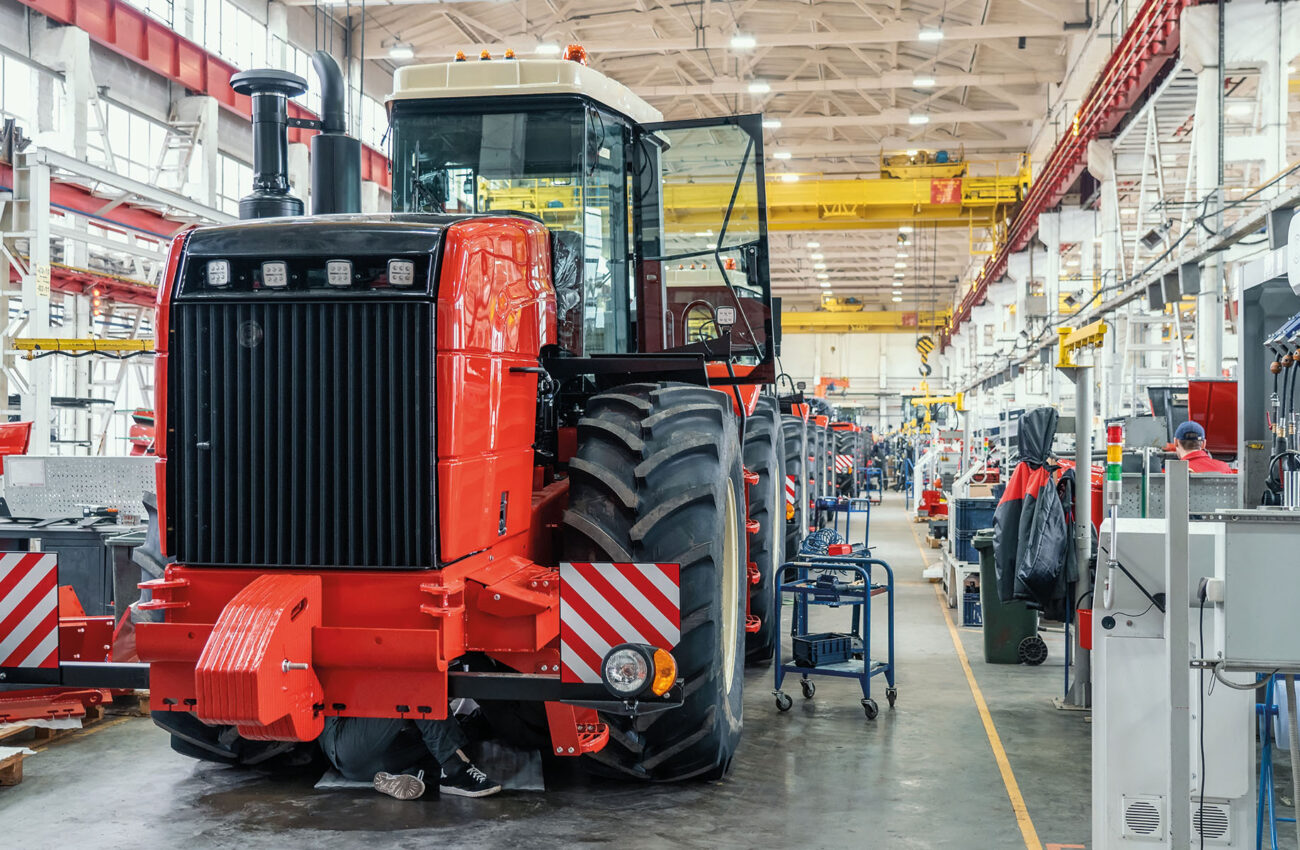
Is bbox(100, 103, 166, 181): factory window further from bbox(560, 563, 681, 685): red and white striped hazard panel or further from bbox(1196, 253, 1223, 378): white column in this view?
bbox(560, 563, 681, 685): red and white striped hazard panel

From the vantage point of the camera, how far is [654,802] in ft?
16.5

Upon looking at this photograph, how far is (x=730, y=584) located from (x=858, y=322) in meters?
42.7

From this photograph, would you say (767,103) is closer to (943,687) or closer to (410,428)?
(943,687)

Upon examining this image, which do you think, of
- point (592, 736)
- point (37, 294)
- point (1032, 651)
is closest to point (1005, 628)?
point (1032, 651)

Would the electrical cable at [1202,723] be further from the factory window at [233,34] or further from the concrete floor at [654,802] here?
the factory window at [233,34]

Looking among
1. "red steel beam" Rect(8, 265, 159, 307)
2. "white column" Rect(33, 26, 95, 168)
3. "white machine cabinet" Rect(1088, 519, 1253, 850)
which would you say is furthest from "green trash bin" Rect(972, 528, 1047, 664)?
"red steel beam" Rect(8, 265, 159, 307)

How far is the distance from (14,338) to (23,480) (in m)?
4.53

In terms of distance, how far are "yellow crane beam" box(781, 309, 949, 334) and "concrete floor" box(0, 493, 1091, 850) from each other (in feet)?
133

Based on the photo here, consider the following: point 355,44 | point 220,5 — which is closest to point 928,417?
point 355,44

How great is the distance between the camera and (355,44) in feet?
68.0

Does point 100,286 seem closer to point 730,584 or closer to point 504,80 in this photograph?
point 504,80

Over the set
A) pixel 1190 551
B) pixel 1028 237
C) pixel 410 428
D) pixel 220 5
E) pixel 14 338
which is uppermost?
pixel 220 5

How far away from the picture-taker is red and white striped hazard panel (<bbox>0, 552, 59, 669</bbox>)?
418 cm

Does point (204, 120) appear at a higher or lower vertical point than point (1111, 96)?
higher
